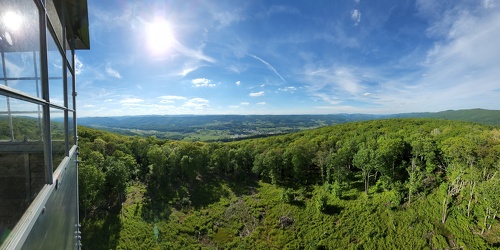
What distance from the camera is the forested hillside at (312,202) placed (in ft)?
85.5

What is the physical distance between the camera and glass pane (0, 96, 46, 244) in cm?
174

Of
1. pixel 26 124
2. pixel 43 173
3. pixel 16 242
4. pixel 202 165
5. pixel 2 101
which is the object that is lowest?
pixel 202 165

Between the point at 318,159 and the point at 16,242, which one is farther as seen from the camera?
the point at 318,159

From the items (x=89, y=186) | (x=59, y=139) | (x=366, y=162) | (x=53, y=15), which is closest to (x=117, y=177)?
(x=89, y=186)

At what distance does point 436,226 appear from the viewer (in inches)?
1051

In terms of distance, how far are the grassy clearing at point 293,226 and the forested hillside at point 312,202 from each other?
0.43 ft

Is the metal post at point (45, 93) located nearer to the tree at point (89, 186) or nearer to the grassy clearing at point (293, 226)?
the grassy clearing at point (293, 226)

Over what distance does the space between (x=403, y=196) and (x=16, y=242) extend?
39.4 m

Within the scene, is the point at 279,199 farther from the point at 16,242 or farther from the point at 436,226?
the point at 16,242

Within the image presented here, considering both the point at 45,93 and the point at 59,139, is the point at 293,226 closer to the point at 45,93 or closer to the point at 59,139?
the point at 59,139

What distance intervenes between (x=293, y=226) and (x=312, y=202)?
611cm

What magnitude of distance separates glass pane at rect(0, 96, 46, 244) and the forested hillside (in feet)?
92.2

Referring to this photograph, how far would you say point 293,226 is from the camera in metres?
31.9

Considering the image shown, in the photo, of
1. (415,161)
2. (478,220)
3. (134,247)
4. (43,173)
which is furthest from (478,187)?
(134,247)
